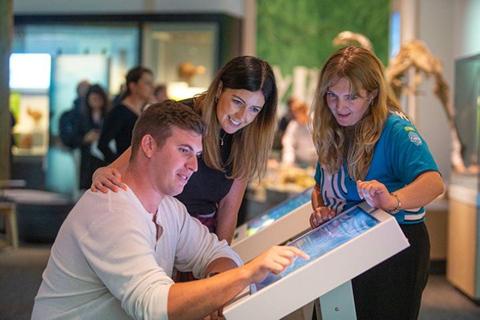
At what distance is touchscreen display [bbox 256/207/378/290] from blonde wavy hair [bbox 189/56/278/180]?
457mm

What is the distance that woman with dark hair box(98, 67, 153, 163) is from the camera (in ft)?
14.9

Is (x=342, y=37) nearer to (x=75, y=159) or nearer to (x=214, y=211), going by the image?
(x=75, y=159)

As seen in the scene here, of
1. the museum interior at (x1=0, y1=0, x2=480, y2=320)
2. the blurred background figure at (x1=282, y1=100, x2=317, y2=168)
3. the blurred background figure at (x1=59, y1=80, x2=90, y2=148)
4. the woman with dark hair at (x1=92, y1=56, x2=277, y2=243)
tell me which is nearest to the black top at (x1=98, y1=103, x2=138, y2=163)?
the museum interior at (x1=0, y1=0, x2=480, y2=320)

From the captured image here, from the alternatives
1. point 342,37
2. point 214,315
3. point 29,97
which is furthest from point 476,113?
point 29,97

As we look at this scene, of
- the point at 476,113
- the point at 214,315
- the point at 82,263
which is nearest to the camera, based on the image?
the point at 82,263

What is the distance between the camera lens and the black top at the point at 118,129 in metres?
4.54

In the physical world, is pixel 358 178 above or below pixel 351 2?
below

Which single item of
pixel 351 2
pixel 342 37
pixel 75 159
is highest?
pixel 351 2

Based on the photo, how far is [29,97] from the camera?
27.4 ft

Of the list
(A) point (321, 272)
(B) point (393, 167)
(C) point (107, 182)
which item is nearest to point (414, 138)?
(B) point (393, 167)

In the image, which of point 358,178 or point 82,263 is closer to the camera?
point 82,263

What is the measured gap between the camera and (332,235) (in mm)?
1927

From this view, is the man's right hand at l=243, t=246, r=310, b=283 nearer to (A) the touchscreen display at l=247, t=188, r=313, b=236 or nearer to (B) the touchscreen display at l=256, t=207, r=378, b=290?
(B) the touchscreen display at l=256, t=207, r=378, b=290

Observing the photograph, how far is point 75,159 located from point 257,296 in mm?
7041
